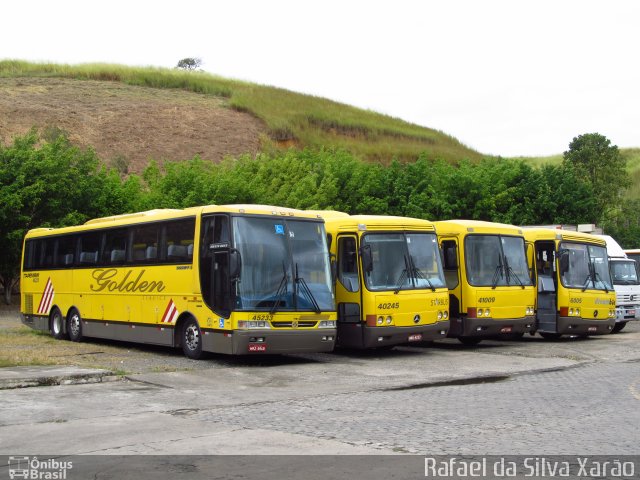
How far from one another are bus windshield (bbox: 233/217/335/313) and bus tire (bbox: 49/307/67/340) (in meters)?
9.14

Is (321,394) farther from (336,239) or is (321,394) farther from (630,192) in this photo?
(630,192)

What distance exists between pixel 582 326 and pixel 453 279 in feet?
13.6

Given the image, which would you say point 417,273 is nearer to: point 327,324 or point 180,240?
point 327,324

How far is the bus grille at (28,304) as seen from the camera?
25.7m

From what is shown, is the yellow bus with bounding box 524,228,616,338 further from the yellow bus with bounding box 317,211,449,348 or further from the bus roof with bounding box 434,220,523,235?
the yellow bus with bounding box 317,211,449,348

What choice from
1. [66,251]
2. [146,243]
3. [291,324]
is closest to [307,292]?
[291,324]

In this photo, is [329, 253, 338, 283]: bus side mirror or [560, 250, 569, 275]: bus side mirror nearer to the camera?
[329, 253, 338, 283]: bus side mirror

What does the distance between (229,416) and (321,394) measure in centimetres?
258

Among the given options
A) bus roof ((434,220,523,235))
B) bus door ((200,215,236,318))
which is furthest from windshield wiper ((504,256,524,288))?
bus door ((200,215,236,318))

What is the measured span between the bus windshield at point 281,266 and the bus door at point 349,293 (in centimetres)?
128

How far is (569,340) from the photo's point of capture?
81.8ft

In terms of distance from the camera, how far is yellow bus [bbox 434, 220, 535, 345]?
21.3 m

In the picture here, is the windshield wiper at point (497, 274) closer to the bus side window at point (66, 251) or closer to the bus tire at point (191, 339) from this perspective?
the bus tire at point (191, 339)

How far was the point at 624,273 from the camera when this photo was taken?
30.3 metres
